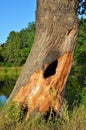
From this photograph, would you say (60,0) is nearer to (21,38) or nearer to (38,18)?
(38,18)

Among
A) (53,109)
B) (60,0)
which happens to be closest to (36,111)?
(53,109)

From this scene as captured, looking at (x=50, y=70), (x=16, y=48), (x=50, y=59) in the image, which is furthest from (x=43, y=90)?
(x=16, y=48)

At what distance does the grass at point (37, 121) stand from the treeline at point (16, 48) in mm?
77808

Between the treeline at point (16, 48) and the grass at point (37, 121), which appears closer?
the grass at point (37, 121)

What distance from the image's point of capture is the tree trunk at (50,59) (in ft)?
31.5

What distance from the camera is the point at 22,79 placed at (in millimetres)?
9805

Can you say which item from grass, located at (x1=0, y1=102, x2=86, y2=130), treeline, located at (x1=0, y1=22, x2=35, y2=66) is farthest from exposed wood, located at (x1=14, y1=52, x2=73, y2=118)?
treeline, located at (x1=0, y1=22, x2=35, y2=66)

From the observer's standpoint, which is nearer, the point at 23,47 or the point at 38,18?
the point at 38,18

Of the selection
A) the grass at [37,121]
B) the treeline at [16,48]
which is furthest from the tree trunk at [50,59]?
the treeline at [16,48]

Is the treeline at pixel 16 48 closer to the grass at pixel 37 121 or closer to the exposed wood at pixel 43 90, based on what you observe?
the exposed wood at pixel 43 90

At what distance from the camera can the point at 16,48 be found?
97438 millimetres

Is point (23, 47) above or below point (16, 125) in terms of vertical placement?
above

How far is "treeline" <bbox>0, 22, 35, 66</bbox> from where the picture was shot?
9069 centimetres

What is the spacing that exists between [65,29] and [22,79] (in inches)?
63.7
